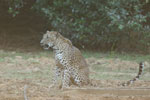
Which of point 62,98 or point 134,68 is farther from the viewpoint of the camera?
point 134,68

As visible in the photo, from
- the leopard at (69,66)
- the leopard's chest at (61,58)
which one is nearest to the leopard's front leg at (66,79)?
the leopard at (69,66)

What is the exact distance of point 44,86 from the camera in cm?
855

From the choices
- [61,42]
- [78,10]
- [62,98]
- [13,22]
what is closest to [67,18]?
[78,10]

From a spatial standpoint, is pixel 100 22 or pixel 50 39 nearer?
pixel 50 39

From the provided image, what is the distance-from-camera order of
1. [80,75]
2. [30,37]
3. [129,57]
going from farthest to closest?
[30,37], [129,57], [80,75]

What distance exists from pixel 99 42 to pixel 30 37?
4.64 metres

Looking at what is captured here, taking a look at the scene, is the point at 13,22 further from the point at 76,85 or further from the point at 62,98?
the point at 62,98

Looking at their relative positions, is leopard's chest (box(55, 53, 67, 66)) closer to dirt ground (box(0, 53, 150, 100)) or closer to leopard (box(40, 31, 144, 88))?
leopard (box(40, 31, 144, 88))

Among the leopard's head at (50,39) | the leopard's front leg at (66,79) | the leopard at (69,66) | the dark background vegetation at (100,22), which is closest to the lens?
the leopard's front leg at (66,79)

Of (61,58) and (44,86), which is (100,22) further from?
(44,86)

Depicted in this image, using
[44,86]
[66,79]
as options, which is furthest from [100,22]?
[44,86]

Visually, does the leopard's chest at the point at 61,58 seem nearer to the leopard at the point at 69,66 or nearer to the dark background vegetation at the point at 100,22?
the leopard at the point at 69,66

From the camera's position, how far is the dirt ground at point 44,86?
22.0 feet

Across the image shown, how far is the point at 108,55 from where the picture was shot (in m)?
15.1
